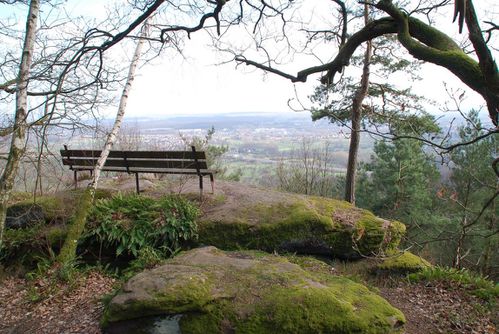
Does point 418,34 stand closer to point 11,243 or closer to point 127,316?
point 127,316

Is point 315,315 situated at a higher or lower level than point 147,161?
lower

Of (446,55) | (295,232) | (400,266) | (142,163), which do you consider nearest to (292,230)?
(295,232)

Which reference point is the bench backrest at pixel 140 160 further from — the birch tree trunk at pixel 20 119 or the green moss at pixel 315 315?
the green moss at pixel 315 315

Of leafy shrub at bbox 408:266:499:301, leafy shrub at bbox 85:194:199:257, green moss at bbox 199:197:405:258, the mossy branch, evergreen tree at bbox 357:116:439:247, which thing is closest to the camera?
the mossy branch

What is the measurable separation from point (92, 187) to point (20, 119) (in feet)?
6.14

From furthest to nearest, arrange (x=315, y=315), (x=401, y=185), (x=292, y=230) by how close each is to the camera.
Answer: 1. (x=401, y=185)
2. (x=292, y=230)
3. (x=315, y=315)

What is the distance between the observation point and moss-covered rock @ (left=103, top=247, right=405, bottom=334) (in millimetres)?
3840

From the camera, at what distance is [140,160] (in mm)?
8359

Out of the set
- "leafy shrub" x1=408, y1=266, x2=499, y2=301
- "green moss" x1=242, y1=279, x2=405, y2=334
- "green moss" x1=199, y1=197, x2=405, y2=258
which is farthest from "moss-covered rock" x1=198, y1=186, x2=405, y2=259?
"green moss" x1=242, y1=279, x2=405, y2=334

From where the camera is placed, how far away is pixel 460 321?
4918 millimetres

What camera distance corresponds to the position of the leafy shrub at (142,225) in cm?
720

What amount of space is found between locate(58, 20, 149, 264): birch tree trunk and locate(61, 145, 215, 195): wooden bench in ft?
3.20

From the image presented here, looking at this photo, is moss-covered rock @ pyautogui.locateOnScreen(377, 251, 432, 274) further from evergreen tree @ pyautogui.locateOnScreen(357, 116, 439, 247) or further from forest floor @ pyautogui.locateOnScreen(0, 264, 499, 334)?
evergreen tree @ pyautogui.locateOnScreen(357, 116, 439, 247)

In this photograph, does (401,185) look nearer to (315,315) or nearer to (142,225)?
(142,225)
